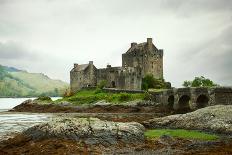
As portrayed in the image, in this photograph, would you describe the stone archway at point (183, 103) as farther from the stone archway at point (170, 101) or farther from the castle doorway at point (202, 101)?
the castle doorway at point (202, 101)

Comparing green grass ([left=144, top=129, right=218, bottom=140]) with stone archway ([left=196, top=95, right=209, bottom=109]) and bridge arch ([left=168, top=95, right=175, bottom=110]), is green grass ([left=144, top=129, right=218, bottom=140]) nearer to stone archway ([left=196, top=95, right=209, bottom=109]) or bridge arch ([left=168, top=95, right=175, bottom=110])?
stone archway ([left=196, top=95, right=209, bottom=109])

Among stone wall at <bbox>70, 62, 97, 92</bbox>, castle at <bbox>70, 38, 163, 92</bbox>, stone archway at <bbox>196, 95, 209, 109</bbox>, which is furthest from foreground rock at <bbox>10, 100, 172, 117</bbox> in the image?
stone wall at <bbox>70, 62, 97, 92</bbox>

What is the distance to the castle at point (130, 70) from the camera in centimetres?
8556

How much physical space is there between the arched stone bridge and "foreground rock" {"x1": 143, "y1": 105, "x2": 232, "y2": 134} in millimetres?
16029

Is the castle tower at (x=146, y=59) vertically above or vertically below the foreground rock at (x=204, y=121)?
above

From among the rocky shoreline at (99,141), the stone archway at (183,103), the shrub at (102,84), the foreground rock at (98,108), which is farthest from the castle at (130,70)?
the rocky shoreline at (99,141)

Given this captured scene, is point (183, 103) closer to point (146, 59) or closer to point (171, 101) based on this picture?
point (171, 101)

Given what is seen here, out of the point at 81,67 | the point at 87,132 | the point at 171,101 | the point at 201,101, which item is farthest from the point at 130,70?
the point at 87,132

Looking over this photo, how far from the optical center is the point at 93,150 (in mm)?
26516

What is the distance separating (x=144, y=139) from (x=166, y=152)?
13.7 feet

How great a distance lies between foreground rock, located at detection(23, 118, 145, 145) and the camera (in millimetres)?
28391

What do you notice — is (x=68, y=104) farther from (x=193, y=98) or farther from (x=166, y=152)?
(x=166, y=152)

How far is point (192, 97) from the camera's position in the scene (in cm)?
6094

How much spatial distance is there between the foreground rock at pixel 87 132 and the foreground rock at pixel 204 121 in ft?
24.0
